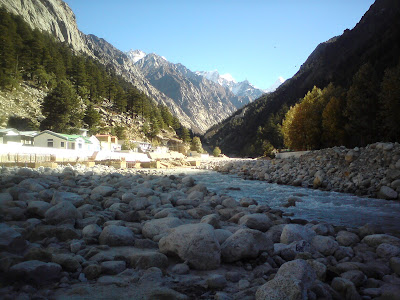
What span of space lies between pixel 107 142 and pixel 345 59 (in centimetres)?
6814

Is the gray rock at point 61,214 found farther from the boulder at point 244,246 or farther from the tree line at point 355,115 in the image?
the tree line at point 355,115

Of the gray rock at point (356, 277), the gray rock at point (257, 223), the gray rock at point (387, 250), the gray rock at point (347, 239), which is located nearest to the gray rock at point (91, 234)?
the gray rock at point (257, 223)

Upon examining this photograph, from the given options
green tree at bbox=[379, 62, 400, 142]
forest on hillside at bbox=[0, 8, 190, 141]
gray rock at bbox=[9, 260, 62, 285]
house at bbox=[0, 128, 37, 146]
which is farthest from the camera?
forest on hillside at bbox=[0, 8, 190, 141]

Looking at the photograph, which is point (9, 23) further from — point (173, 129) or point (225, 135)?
point (225, 135)

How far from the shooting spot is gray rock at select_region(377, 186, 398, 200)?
449 inches

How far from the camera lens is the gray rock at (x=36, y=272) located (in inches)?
98.7

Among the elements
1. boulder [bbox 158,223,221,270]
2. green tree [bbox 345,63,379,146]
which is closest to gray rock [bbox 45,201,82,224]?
boulder [bbox 158,223,221,270]

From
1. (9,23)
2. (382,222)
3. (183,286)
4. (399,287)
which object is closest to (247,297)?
(183,286)

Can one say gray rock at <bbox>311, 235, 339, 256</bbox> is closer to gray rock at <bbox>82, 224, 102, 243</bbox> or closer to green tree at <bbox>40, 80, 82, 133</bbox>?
gray rock at <bbox>82, 224, 102, 243</bbox>

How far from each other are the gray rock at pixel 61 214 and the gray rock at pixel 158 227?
1.39m

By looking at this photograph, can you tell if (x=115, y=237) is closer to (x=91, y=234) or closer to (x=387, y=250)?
(x=91, y=234)

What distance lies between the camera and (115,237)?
13.2 ft

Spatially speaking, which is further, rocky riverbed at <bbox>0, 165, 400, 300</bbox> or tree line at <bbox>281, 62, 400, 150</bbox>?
tree line at <bbox>281, 62, 400, 150</bbox>

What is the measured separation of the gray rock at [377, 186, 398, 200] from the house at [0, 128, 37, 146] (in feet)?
143
